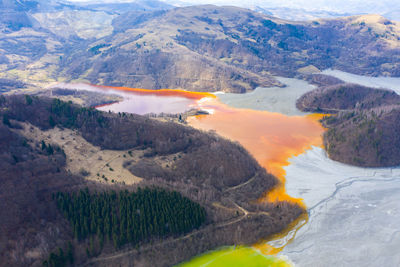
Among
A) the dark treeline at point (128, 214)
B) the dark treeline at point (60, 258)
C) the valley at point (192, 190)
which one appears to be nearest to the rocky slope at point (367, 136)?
the valley at point (192, 190)

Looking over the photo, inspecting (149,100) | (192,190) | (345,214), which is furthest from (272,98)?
(192,190)

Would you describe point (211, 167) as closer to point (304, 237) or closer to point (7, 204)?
point (304, 237)

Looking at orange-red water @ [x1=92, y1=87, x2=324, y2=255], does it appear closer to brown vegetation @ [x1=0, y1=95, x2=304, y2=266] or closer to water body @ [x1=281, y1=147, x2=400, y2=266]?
water body @ [x1=281, y1=147, x2=400, y2=266]

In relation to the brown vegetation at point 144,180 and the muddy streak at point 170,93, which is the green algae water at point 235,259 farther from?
the muddy streak at point 170,93

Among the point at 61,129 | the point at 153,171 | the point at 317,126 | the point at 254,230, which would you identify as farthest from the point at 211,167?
the point at 317,126

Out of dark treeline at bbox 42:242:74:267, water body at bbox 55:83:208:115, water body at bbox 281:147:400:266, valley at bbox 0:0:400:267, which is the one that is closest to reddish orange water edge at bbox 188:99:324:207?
valley at bbox 0:0:400:267

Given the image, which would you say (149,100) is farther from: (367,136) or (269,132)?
(367,136)

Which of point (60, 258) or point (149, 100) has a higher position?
point (149, 100)
